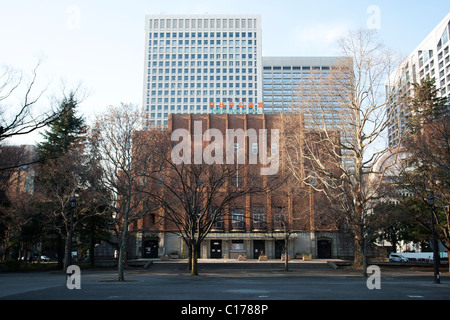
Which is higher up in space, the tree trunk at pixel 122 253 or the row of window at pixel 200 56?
the row of window at pixel 200 56

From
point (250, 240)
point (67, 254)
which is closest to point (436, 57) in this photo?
point (250, 240)

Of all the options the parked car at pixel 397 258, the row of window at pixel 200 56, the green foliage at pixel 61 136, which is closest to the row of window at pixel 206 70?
the row of window at pixel 200 56

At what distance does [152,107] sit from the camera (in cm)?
12112

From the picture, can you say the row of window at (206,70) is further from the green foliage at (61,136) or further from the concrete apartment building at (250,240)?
the green foliage at (61,136)

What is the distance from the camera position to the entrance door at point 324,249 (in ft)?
180

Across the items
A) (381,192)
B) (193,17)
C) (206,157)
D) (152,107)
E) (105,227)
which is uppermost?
(193,17)

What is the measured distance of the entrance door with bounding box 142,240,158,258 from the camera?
5575 cm

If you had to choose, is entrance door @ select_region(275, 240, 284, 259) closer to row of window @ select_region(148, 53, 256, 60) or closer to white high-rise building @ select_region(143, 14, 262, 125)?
white high-rise building @ select_region(143, 14, 262, 125)

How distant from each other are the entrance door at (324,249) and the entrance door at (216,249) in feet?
46.1

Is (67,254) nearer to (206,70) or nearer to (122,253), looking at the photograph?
(122,253)

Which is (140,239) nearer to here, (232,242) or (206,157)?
(232,242)

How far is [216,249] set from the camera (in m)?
55.2
